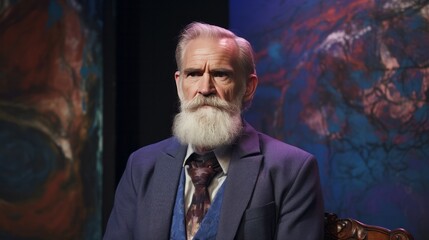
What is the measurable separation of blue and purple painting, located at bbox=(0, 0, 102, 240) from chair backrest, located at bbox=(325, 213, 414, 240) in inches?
77.7

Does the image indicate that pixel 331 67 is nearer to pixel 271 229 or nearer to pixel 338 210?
pixel 338 210

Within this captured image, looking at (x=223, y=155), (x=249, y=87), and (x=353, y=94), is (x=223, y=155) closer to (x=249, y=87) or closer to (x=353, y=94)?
(x=249, y=87)

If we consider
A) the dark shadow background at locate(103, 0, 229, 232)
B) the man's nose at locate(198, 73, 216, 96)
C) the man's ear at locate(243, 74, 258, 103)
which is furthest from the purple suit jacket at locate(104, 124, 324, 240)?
the dark shadow background at locate(103, 0, 229, 232)

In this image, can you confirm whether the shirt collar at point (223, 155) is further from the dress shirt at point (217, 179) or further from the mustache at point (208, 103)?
the mustache at point (208, 103)

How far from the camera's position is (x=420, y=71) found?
316cm

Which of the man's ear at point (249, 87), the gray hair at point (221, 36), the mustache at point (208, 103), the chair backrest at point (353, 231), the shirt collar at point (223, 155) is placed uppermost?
the gray hair at point (221, 36)

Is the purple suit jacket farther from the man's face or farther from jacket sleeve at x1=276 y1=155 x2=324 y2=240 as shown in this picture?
the man's face

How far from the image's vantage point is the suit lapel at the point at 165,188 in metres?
2.40

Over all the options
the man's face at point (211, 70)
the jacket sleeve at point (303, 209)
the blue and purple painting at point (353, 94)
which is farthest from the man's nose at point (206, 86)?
the blue and purple painting at point (353, 94)

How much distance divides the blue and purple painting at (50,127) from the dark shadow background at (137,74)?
0.08 m

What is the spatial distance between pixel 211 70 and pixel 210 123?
205 mm

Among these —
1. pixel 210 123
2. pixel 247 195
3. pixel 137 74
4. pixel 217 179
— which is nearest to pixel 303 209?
pixel 247 195

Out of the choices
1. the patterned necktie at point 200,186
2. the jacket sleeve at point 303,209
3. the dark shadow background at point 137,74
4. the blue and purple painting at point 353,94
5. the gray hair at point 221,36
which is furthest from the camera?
the dark shadow background at point 137,74

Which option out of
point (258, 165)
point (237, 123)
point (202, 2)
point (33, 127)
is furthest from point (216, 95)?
point (33, 127)
